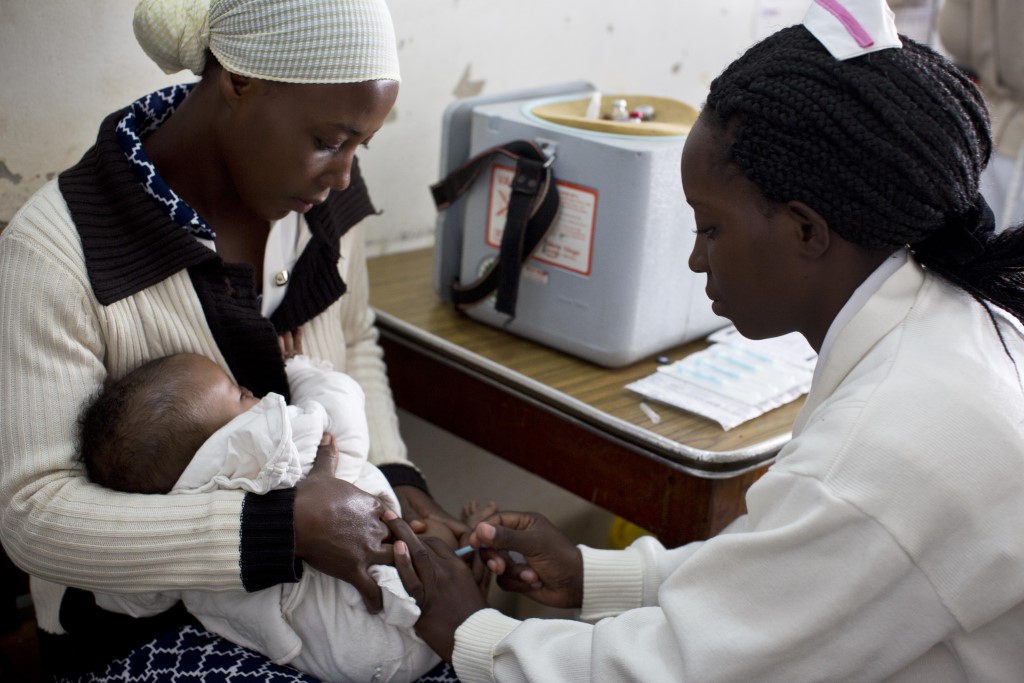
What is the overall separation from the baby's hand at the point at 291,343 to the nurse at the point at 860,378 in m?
0.64

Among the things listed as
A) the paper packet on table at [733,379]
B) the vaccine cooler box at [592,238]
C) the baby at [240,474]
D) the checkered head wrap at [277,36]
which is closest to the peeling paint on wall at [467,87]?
the vaccine cooler box at [592,238]

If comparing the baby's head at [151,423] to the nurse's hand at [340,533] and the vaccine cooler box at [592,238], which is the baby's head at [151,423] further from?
the vaccine cooler box at [592,238]

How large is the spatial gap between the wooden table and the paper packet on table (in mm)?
19

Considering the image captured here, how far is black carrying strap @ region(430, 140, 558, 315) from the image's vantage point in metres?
1.70

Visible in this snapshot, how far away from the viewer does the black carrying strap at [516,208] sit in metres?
1.70

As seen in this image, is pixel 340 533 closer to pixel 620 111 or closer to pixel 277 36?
pixel 277 36

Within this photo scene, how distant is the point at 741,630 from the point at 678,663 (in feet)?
0.28

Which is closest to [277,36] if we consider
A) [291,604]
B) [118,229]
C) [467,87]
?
[118,229]

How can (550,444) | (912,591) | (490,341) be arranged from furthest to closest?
(490,341) < (550,444) < (912,591)

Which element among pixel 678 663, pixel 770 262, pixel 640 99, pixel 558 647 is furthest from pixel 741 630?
pixel 640 99

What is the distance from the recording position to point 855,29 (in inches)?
39.7

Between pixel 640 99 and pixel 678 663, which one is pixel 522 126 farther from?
pixel 678 663

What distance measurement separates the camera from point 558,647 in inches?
45.6

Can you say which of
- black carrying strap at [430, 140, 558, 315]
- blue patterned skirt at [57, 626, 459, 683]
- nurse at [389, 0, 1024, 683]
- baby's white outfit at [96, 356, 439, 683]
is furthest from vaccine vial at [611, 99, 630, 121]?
blue patterned skirt at [57, 626, 459, 683]
